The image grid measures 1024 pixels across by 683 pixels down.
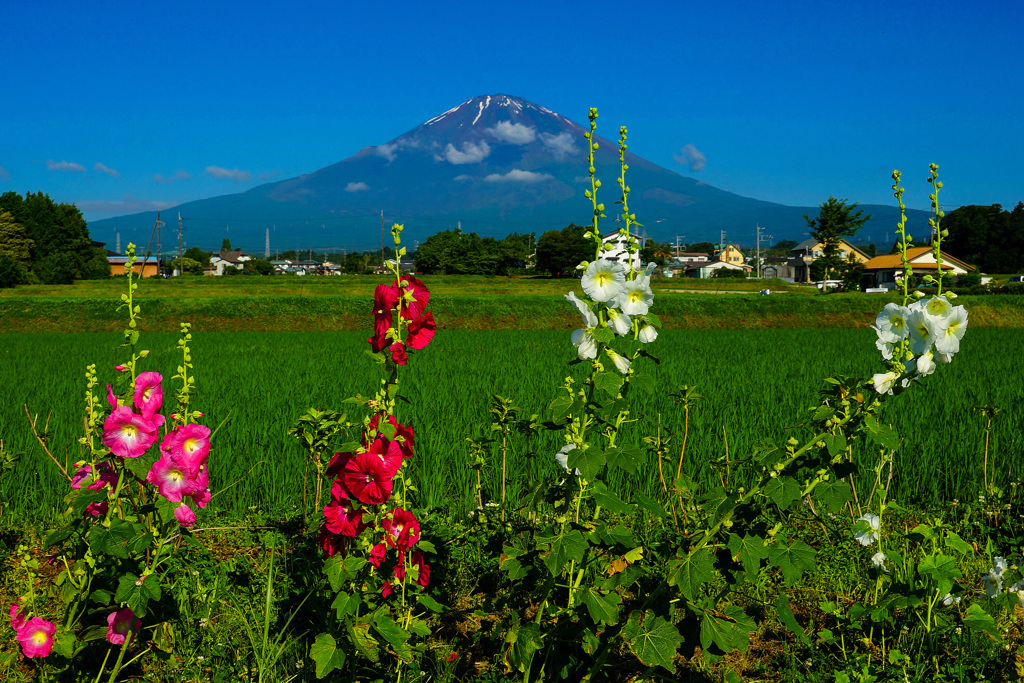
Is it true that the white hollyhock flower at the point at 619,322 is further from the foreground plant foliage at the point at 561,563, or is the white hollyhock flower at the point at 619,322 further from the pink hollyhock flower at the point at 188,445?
the pink hollyhock flower at the point at 188,445

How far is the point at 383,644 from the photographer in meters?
1.72

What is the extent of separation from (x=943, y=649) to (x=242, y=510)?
9.49ft

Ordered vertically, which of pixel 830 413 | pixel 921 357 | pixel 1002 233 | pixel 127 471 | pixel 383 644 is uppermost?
pixel 1002 233

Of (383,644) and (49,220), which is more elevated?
(49,220)

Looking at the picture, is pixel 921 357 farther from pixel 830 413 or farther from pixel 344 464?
pixel 344 464

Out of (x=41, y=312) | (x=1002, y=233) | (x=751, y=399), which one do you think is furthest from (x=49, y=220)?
(x=1002, y=233)

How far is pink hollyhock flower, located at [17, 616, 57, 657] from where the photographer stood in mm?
1586

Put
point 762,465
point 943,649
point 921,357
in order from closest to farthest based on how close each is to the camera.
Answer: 1. point 921,357
2. point 762,465
3. point 943,649

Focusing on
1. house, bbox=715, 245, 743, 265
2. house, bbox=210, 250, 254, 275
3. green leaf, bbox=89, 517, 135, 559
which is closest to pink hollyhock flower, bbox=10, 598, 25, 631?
green leaf, bbox=89, 517, 135, 559

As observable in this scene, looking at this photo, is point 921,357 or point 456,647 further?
point 456,647

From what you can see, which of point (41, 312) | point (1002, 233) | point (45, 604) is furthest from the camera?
point (1002, 233)

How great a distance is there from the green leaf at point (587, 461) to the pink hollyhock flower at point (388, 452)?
0.44 m

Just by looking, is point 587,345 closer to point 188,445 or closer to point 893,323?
point 893,323

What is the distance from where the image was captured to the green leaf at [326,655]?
4.73 feet
